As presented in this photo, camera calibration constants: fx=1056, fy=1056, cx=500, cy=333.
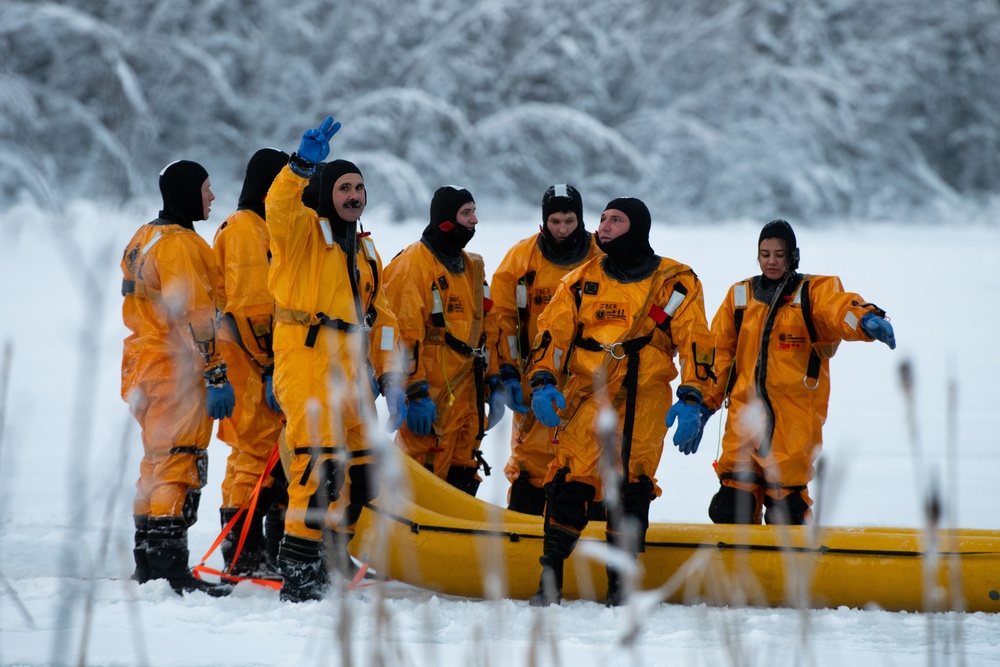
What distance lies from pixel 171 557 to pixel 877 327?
110 inches

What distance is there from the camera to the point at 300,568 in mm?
3707

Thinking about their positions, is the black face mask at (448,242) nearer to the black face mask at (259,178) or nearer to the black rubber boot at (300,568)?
the black face mask at (259,178)

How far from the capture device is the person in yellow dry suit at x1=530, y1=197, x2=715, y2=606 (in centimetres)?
389

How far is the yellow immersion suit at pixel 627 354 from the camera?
3945mm

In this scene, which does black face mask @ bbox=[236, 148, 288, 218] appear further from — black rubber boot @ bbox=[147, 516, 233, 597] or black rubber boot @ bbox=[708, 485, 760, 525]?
black rubber boot @ bbox=[708, 485, 760, 525]

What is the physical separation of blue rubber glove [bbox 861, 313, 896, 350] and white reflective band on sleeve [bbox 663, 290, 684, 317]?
0.73 metres

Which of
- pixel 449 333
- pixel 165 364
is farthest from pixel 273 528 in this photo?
pixel 449 333

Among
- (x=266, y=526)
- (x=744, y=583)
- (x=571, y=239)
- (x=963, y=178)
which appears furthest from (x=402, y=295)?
(x=963, y=178)

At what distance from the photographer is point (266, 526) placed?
445 cm

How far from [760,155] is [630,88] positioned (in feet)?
12.0

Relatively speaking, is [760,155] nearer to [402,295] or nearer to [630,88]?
[630,88]

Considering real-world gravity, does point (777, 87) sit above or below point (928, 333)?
above

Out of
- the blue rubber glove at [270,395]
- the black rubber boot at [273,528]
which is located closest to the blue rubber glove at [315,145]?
the blue rubber glove at [270,395]

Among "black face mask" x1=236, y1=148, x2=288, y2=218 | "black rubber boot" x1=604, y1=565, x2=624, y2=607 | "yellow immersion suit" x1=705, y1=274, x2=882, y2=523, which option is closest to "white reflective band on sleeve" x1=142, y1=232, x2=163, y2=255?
"black face mask" x1=236, y1=148, x2=288, y2=218
